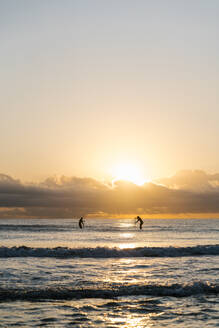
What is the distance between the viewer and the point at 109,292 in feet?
42.9

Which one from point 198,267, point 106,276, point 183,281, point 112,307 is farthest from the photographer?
point 198,267

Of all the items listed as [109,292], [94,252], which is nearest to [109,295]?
[109,292]

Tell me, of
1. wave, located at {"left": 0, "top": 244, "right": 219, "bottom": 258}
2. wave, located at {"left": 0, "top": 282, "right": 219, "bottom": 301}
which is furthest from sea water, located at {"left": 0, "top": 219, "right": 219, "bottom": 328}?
wave, located at {"left": 0, "top": 244, "right": 219, "bottom": 258}

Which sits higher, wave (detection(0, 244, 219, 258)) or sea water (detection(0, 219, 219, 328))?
sea water (detection(0, 219, 219, 328))

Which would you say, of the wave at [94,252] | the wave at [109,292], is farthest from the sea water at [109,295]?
the wave at [94,252]

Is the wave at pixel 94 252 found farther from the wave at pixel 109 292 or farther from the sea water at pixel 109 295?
Result: the wave at pixel 109 292

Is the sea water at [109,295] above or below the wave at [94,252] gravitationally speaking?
above

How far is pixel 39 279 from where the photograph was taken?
51.0 feet

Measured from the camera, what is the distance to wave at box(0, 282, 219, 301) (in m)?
12.4

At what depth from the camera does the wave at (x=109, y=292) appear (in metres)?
12.4

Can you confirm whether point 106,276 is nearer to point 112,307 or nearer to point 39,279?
point 39,279

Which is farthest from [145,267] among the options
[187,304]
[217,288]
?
[187,304]

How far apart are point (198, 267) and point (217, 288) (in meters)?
6.18

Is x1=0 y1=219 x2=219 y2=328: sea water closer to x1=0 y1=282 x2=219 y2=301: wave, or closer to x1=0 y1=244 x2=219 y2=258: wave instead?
x1=0 y1=282 x2=219 y2=301: wave
